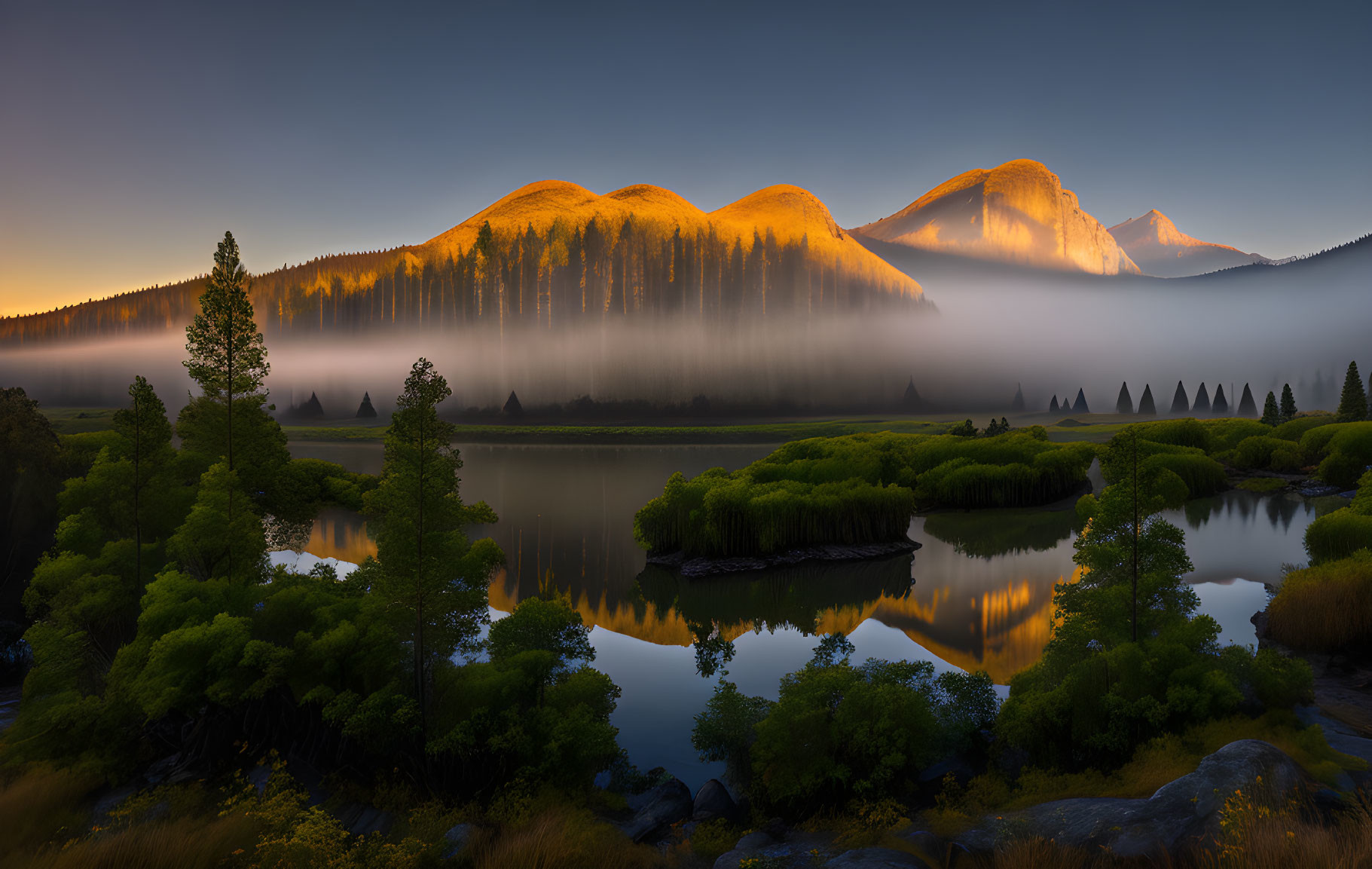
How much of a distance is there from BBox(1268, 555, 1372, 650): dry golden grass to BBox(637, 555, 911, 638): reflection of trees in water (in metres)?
14.6

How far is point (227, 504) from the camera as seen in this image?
22.2 meters

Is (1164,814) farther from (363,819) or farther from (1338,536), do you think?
(1338,536)

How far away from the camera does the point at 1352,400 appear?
9494 cm

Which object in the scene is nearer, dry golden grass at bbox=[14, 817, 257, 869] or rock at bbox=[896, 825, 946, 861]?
dry golden grass at bbox=[14, 817, 257, 869]

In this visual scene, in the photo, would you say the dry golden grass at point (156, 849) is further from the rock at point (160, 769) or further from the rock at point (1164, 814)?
the rock at point (1164, 814)

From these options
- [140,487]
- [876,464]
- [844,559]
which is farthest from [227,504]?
[876,464]

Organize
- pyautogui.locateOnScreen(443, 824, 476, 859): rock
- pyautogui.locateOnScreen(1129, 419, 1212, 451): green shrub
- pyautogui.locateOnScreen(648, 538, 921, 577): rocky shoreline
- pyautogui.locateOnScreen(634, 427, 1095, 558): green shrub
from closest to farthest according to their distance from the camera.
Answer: pyautogui.locateOnScreen(443, 824, 476, 859): rock, pyautogui.locateOnScreen(648, 538, 921, 577): rocky shoreline, pyautogui.locateOnScreen(634, 427, 1095, 558): green shrub, pyautogui.locateOnScreen(1129, 419, 1212, 451): green shrub

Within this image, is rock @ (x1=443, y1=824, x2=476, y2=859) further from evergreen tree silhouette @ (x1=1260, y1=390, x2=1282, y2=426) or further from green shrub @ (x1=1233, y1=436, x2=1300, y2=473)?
evergreen tree silhouette @ (x1=1260, y1=390, x2=1282, y2=426)

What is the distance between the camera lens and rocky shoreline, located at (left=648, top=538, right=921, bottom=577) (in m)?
37.8

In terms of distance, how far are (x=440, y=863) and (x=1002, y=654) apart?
2022 cm

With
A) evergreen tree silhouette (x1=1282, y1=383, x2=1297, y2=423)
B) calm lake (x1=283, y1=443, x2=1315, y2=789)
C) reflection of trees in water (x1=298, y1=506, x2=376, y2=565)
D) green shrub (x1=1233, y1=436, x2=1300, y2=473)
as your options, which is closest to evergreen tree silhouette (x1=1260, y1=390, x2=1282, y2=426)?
evergreen tree silhouette (x1=1282, y1=383, x2=1297, y2=423)

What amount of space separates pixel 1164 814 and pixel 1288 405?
482ft

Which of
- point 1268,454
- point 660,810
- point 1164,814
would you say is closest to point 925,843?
point 1164,814

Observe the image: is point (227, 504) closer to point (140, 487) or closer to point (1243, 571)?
point (140, 487)
